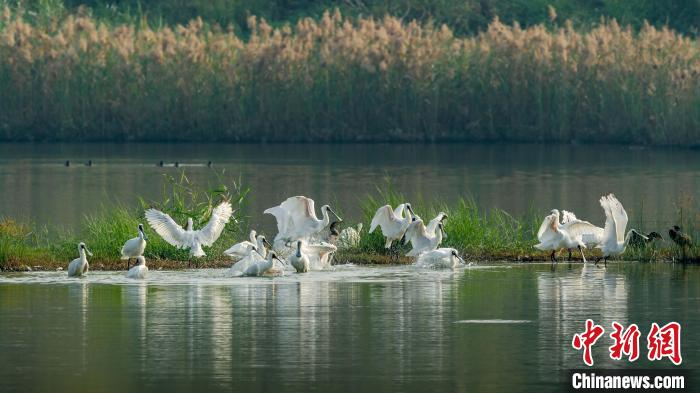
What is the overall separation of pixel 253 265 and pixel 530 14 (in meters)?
41.4

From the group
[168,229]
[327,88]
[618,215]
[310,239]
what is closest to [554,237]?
[618,215]

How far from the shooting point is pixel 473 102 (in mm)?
47562

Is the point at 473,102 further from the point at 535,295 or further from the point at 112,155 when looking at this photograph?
the point at 535,295

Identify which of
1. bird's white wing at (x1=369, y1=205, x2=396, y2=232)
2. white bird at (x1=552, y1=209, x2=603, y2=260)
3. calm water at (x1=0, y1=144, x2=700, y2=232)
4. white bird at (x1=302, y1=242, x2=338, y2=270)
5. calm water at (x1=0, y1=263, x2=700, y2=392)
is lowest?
calm water at (x1=0, y1=263, x2=700, y2=392)

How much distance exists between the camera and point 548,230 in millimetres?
21750

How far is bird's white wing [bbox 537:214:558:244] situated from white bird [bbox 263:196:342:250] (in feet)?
8.09

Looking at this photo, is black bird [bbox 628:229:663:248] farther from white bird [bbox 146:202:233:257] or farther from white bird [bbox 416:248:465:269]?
white bird [bbox 146:202:233:257]

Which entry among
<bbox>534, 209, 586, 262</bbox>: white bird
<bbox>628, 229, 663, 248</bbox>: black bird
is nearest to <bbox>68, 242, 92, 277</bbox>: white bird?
<bbox>534, 209, 586, 262</bbox>: white bird

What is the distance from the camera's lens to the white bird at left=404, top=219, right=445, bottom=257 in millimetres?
21891

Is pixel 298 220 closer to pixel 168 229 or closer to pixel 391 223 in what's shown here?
pixel 391 223

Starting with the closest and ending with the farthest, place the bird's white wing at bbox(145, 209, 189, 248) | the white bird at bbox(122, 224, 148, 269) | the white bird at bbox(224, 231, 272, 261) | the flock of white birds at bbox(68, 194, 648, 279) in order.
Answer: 1. the white bird at bbox(122, 224, 148, 269)
2. the flock of white birds at bbox(68, 194, 648, 279)
3. the white bird at bbox(224, 231, 272, 261)
4. the bird's white wing at bbox(145, 209, 189, 248)

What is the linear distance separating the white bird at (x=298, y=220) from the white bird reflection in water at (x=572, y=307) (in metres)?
2.90

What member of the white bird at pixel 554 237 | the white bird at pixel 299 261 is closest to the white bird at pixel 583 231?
the white bird at pixel 554 237

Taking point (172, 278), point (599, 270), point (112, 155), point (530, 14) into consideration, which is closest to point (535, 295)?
point (599, 270)
